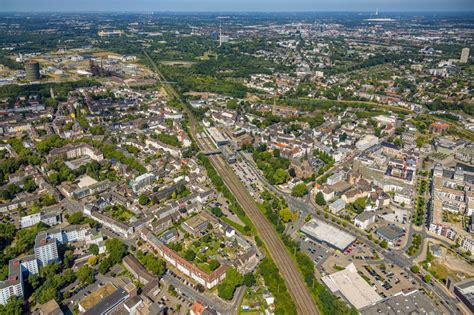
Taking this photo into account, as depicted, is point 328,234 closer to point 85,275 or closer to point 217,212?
point 217,212

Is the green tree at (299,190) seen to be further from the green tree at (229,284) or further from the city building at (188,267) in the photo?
the green tree at (229,284)

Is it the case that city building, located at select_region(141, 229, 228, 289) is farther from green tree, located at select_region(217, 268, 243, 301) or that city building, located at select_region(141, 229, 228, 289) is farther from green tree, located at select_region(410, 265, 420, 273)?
green tree, located at select_region(410, 265, 420, 273)

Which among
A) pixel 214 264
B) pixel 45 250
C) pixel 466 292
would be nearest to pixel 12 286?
pixel 45 250

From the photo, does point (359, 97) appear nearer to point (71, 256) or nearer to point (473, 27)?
point (71, 256)

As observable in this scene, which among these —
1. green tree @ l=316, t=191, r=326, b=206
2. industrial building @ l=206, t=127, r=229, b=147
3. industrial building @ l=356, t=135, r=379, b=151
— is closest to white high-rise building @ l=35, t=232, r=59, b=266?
green tree @ l=316, t=191, r=326, b=206

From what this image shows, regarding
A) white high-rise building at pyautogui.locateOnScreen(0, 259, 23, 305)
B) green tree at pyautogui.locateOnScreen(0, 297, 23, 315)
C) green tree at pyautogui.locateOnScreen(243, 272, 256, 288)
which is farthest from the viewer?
green tree at pyautogui.locateOnScreen(243, 272, 256, 288)

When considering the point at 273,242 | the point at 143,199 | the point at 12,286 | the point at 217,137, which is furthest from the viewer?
the point at 217,137

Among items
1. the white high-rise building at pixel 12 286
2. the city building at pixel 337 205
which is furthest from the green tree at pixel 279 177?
the white high-rise building at pixel 12 286
